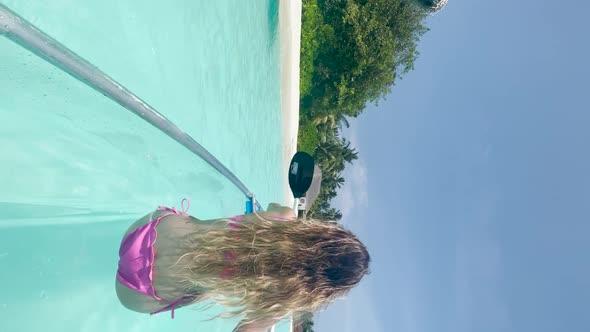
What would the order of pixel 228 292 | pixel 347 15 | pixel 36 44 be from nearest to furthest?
pixel 36 44 < pixel 228 292 < pixel 347 15

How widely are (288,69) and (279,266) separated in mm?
10655

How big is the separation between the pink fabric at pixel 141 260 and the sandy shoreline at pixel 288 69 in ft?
30.5

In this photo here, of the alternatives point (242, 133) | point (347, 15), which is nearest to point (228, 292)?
point (242, 133)

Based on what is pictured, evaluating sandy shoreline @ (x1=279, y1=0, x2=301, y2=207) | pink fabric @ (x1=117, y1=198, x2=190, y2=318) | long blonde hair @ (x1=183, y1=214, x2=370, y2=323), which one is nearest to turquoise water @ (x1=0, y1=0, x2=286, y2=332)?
pink fabric @ (x1=117, y1=198, x2=190, y2=318)

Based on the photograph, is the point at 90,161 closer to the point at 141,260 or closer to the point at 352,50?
the point at 141,260

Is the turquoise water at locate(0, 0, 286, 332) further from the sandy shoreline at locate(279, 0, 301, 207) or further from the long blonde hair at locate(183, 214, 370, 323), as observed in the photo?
the sandy shoreline at locate(279, 0, 301, 207)

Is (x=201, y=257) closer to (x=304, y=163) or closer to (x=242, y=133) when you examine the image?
(x=304, y=163)

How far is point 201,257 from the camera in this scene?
Answer: 2.24 m

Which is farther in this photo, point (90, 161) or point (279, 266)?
point (90, 161)

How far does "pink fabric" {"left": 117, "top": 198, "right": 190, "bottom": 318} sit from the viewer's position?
256 centimetres

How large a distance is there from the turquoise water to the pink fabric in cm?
42

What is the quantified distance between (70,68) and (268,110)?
846 centimetres

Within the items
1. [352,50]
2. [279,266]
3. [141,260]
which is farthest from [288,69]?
[279,266]

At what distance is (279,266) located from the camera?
2096 millimetres
